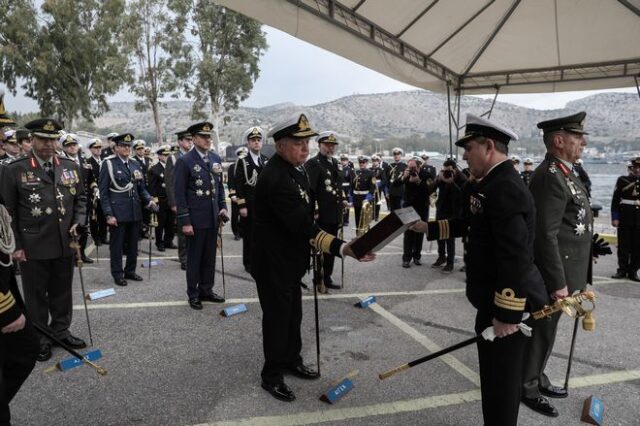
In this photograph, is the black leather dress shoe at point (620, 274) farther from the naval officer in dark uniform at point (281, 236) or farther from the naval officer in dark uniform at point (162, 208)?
the naval officer in dark uniform at point (162, 208)

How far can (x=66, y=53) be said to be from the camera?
25.5 metres

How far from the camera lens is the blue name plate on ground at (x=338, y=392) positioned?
3205 mm

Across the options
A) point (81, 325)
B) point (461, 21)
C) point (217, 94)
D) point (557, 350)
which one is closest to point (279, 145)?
point (81, 325)

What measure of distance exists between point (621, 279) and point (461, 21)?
5.90 m

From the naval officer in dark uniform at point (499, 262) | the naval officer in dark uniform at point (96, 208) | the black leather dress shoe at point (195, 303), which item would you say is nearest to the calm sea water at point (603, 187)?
the naval officer in dark uniform at point (499, 262)

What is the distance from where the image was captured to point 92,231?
8773mm

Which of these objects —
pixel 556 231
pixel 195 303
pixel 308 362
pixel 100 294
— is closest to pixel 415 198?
pixel 195 303

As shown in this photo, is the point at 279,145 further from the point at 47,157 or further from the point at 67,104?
the point at 67,104

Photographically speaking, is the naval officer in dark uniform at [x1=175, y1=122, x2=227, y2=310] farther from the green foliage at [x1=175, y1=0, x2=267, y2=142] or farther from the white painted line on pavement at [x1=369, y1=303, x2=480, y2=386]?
the green foliage at [x1=175, y1=0, x2=267, y2=142]

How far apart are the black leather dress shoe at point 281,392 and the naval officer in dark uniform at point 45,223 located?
215cm

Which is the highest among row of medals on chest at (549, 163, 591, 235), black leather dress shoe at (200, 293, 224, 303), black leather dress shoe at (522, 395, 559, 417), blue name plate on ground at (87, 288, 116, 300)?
row of medals on chest at (549, 163, 591, 235)

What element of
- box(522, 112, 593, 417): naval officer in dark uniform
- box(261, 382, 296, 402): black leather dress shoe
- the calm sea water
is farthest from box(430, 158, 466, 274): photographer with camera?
box(261, 382, 296, 402): black leather dress shoe

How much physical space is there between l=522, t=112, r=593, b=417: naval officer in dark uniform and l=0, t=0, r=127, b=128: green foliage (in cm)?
2968

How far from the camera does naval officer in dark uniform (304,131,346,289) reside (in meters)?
6.11
